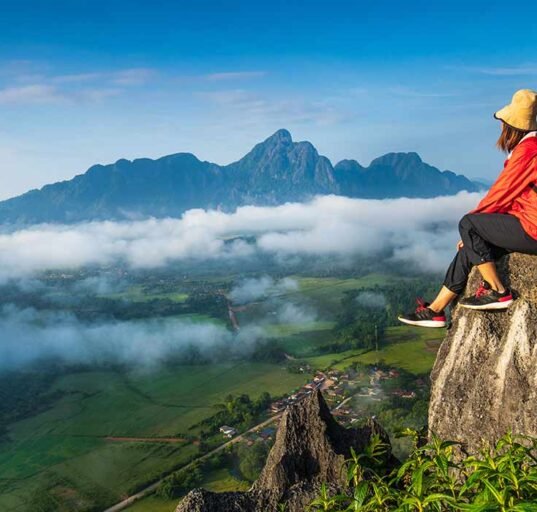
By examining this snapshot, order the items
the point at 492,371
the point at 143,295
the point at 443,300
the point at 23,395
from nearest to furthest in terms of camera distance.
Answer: the point at 492,371
the point at 443,300
the point at 23,395
the point at 143,295

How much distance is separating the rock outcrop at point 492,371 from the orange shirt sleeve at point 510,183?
29.5 inches

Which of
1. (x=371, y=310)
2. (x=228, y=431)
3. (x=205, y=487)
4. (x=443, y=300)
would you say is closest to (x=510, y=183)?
(x=443, y=300)

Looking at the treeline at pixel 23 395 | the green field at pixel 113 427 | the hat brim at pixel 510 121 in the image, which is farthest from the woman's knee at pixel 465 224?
the treeline at pixel 23 395

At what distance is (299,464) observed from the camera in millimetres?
7867

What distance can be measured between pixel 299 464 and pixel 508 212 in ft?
17.5

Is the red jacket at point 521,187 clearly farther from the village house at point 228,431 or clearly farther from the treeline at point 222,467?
the village house at point 228,431

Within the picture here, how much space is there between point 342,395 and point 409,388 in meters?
8.23

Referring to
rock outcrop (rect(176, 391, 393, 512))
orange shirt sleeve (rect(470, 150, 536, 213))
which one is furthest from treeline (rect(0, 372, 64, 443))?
orange shirt sleeve (rect(470, 150, 536, 213))

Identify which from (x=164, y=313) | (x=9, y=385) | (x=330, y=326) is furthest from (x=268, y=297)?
(x=9, y=385)

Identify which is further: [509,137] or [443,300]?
[443,300]

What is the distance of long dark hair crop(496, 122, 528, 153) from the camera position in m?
5.82

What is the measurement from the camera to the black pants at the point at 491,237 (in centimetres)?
557

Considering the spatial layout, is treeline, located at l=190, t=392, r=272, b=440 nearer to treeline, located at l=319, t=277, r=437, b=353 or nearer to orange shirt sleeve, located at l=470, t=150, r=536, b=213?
treeline, located at l=319, t=277, r=437, b=353

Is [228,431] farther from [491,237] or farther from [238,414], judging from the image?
[491,237]
